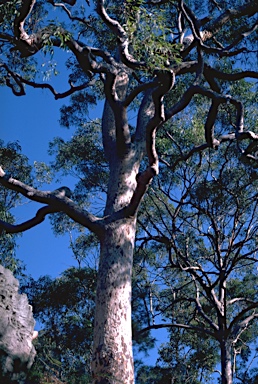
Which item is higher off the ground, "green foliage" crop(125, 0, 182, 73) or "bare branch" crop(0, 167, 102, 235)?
"green foliage" crop(125, 0, 182, 73)

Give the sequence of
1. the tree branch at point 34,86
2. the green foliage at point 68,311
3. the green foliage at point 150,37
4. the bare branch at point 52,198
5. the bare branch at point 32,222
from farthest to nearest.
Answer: the green foliage at point 68,311, the tree branch at point 34,86, the bare branch at point 32,222, the bare branch at point 52,198, the green foliage at point 150,37

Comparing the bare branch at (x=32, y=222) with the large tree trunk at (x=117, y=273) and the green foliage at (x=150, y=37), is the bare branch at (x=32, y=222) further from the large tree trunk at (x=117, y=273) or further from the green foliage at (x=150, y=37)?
the green foliage at (x=150, y=37)

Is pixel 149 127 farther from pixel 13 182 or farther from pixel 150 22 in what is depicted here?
pixel 13 182

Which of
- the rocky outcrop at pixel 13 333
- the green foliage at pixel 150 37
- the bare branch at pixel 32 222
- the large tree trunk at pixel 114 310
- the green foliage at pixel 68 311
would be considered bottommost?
the rocky outcrop at pixel 13 333

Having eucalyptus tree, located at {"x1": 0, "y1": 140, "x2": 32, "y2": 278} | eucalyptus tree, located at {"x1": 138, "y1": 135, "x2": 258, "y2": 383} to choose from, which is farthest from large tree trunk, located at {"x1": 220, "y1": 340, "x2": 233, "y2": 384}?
eucalyptus tree, located at {"x1": 0, "y1": 140, "x2": 32, "y2": 278}

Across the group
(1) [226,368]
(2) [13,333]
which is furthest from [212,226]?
(2) [13,333]

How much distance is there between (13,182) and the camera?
308 inches

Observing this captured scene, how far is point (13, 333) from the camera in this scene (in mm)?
5574

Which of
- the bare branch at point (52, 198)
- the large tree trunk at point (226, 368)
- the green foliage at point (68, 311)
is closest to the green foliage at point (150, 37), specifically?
the bare branch at point (52, 198)

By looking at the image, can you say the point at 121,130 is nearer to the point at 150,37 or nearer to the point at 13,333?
the point at 150,37

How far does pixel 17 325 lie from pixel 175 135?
354 inches

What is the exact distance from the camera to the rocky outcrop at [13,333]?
5400 millimetres

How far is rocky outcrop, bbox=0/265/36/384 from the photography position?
213 inches

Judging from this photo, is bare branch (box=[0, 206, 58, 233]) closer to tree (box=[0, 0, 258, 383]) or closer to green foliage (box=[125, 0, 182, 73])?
tree (box=[0, 0, 258, 383])
